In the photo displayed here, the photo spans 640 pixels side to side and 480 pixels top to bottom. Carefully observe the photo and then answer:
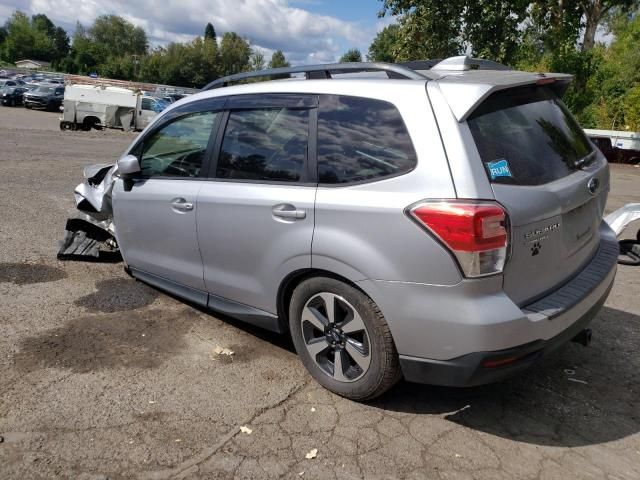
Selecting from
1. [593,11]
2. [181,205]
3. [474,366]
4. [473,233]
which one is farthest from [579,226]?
[593,11]

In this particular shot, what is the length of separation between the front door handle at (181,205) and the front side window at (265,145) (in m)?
0.32

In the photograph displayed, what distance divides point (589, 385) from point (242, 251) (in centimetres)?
235

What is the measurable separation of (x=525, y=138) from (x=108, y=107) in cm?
2583

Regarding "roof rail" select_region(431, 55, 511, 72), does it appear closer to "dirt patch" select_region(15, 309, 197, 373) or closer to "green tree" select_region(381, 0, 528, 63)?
"dirt patch" select_region(15, 309, 197, 373)

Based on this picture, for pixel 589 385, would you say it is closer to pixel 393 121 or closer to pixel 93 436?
pixel 393 121

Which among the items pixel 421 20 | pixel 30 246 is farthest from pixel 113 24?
pixel 30 246

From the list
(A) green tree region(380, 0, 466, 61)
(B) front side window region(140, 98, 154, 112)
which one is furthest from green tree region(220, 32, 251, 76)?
(A) green tree region(380, 0, 466, 61)

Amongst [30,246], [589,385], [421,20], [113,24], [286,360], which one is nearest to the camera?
[589,385]

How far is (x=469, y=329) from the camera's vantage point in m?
2.60

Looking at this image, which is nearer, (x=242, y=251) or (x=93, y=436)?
(x=93, y=436)

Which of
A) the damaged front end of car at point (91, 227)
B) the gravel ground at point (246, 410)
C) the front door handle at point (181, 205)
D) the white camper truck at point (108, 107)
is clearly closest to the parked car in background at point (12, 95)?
the white camper truck at point (108, 107)

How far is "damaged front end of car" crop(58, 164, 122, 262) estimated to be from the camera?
18.0ft

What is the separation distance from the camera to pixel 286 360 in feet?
12.2

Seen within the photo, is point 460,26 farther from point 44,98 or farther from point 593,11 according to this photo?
point 44,98
